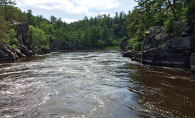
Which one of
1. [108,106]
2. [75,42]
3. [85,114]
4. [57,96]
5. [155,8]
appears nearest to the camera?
[85,114]

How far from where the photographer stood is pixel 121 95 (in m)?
12.0

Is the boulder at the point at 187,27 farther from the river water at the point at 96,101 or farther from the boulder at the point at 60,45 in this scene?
the boulder at the point at 60,45

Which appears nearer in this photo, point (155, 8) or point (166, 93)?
point (166, 93)

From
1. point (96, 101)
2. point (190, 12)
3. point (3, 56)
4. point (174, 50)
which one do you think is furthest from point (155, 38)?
point (3, 56)

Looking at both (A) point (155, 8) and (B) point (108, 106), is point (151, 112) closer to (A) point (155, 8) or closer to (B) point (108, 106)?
(B) point (108, 106)

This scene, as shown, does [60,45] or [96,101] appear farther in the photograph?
[60,45]

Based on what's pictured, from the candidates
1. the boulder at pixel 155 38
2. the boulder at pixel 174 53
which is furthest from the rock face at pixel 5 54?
the boulder at pixel 174 53

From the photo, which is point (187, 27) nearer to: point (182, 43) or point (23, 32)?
point (182, 43)

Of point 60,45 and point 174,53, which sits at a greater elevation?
point 60,45

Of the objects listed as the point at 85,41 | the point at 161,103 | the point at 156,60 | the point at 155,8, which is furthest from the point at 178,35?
the point at 85,41

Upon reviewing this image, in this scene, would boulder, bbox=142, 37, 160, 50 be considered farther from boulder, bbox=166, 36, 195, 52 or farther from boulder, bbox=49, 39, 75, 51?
boulder, bbox=49, 39, 75, 51

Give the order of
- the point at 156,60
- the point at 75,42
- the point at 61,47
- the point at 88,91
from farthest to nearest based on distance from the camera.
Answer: the point at 75,42, the point at 61,47, the point at 156,60, the point at 88,91

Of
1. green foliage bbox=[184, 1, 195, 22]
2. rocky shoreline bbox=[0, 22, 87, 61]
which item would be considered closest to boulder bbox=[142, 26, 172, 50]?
green foliage bbox=[184, 1, 195, 22]

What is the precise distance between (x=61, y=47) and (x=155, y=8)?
8716 centimetres
